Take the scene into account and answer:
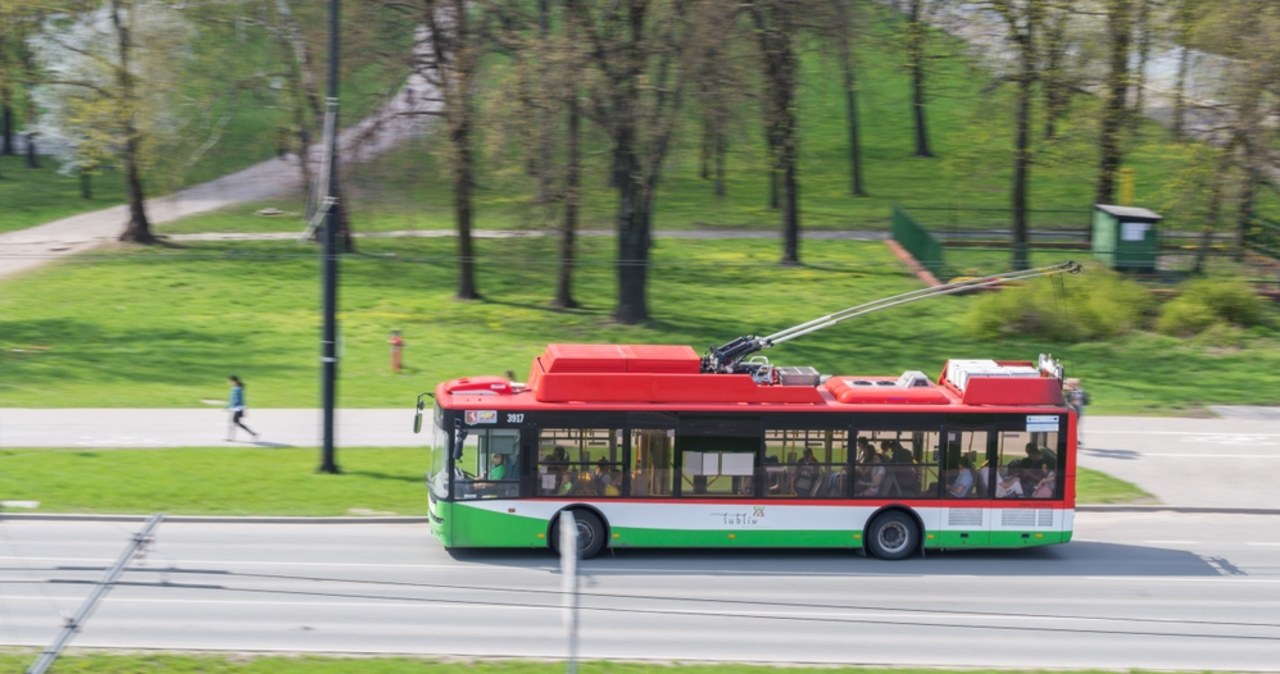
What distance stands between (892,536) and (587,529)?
4164mm

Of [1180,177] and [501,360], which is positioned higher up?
[1180,177]

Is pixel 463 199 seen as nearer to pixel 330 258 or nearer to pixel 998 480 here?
pixel 330 258

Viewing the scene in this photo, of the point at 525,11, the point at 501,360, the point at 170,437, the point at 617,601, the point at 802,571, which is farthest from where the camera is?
the point at 525,11

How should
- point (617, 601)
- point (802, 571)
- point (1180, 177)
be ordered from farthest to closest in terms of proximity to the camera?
point (1180, 177)
point (802, 571)
point (617, 601)

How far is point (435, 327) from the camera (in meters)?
35.5

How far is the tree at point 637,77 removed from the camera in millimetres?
32000

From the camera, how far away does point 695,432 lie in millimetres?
18406

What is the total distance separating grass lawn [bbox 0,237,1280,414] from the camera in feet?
99.4

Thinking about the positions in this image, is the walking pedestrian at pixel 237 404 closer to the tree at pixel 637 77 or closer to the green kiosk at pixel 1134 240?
the tree at pixel 637 77

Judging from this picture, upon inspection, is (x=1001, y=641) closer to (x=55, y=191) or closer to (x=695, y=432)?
(x=695, y=432)

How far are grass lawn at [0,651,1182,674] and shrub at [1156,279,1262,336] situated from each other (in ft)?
78.3

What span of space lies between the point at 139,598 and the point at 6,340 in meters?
19.9

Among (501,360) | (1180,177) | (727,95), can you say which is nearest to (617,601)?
(501,360)

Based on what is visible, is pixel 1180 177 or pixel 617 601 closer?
pixel 617 601
